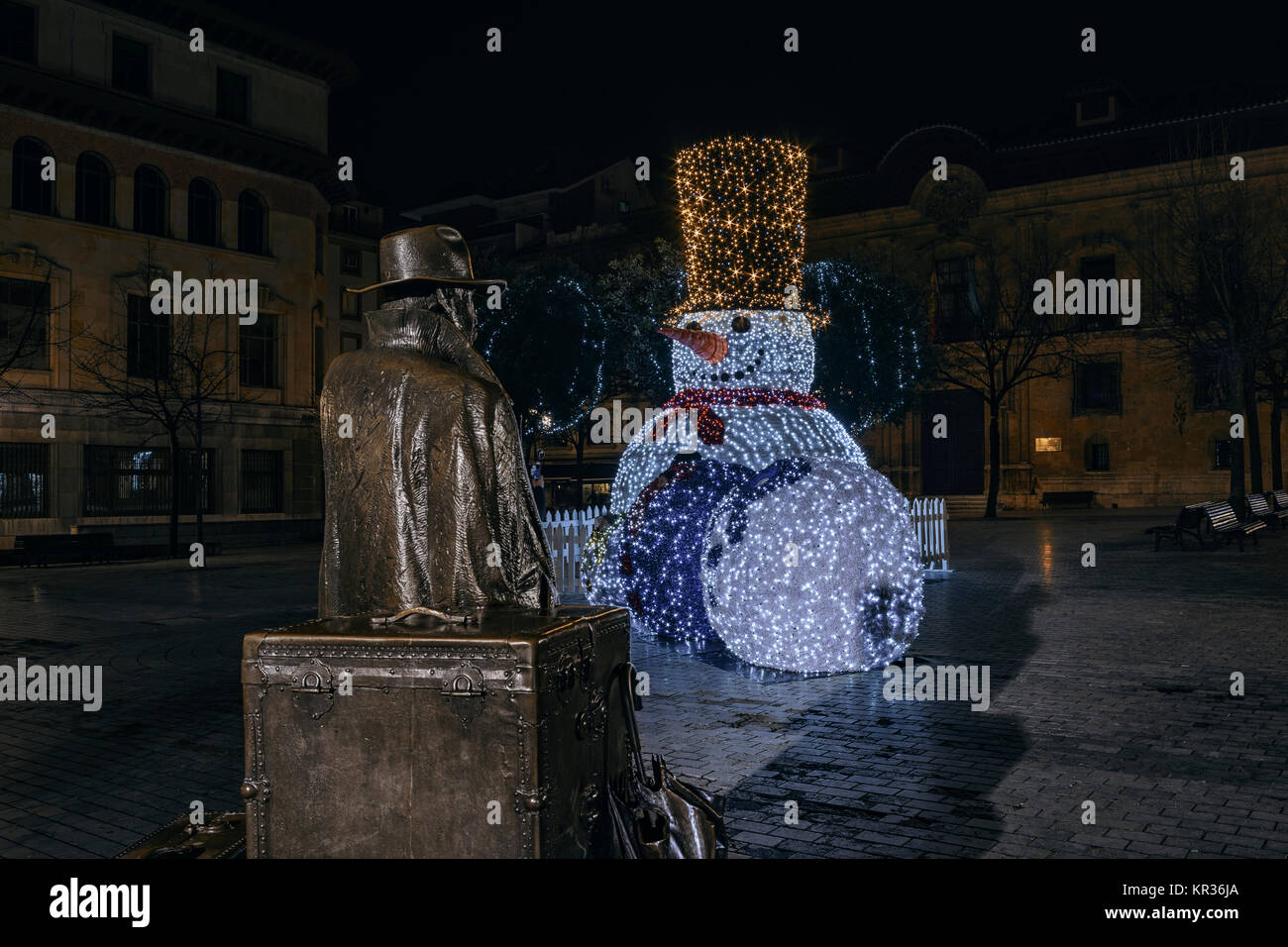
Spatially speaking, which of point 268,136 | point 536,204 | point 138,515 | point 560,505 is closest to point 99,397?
point 138,515

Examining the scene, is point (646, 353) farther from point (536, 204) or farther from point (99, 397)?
point (536, 204)

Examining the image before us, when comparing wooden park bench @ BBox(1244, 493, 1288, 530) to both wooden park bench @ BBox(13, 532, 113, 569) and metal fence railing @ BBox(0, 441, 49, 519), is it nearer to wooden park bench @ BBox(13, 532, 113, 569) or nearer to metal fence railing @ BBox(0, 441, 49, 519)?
wooden park bench @ BBox(13, 532, 113, 569)

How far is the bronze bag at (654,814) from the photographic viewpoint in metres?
3.42

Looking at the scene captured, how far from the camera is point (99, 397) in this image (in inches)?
1063

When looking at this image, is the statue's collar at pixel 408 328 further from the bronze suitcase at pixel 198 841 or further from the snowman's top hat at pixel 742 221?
the snowman's top hat at pixel 742 221

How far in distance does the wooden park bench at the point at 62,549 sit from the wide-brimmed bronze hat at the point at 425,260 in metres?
20.0

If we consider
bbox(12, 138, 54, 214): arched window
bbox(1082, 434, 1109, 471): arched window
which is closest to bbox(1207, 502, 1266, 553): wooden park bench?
bbox(1082, 434, 1109, 471): arched window

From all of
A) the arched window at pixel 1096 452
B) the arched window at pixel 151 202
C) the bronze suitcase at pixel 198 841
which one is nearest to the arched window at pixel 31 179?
the arched window at pixel 151 202

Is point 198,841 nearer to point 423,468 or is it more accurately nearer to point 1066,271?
point 423,468

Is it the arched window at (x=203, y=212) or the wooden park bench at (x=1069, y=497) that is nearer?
the arched window at (x=203, y=212)

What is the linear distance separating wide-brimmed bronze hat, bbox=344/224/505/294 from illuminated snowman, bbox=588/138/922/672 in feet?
14.8

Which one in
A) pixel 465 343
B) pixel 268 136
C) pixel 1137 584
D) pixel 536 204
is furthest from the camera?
pixel 536 204

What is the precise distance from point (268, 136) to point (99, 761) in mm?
28115

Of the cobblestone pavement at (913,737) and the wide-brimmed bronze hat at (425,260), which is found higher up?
the wide-brimmed bronze hat at (425,260)
